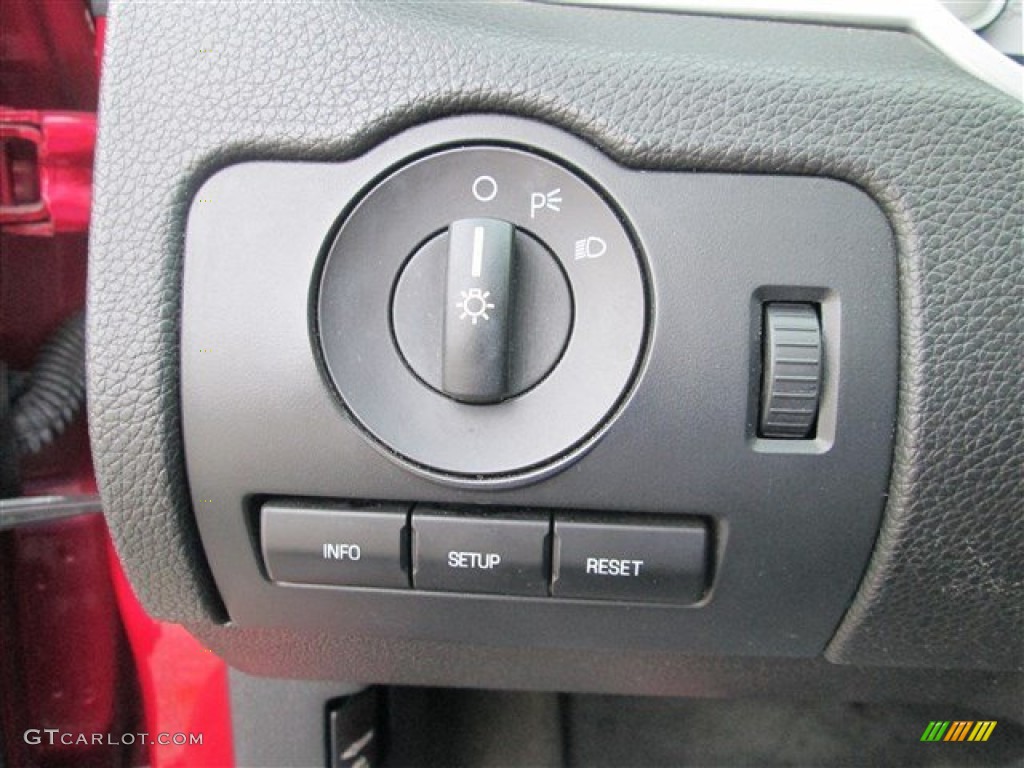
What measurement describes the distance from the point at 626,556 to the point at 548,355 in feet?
0.40

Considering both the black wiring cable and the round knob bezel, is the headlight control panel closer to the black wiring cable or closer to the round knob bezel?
the round knob bezel

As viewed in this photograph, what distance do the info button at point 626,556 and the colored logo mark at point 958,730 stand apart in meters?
0.48

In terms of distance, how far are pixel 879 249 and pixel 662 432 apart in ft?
0.51

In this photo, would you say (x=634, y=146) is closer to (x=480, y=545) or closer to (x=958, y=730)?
(x=480, y=545)

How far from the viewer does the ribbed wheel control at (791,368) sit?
0.45 meters

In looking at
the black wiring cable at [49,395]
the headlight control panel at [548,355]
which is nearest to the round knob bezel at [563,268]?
the headlight control panel at [548,355]

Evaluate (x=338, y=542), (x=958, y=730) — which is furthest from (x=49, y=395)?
(x=958, y=730)

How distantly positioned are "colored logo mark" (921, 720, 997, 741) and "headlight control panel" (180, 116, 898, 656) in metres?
0.44

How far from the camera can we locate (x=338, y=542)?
48cm

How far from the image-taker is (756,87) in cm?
47

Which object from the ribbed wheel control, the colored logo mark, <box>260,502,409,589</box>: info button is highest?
the ribbed wheel control

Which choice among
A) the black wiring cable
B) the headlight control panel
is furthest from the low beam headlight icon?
the black wiring cable

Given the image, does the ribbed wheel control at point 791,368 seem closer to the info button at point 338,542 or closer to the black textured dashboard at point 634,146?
the black textured dashboard at point 634,146

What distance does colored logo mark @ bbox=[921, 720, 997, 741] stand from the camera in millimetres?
781
